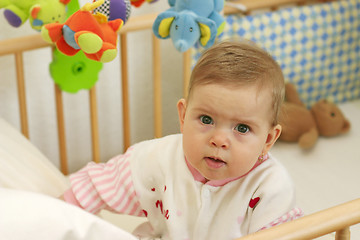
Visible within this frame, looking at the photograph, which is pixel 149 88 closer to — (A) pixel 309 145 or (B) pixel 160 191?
(A) pixel 309 145

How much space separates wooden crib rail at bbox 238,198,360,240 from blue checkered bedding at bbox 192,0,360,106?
93cm

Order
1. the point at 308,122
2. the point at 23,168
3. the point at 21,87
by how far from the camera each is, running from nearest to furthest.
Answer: the point at 23,168
the point at 21,87
the point at 308,122

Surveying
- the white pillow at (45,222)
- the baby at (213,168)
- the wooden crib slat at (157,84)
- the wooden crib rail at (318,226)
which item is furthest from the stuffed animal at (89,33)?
the wooden crib slat at (157,84)

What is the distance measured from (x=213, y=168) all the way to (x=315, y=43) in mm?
1032

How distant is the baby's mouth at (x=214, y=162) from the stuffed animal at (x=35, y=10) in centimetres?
37

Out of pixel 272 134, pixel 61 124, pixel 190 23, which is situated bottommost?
pixel 61 124

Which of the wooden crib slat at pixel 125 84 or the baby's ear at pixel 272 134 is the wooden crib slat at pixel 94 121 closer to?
the wooden crib slat at pixel 125 84

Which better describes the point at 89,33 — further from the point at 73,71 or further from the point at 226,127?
the point at 73,71

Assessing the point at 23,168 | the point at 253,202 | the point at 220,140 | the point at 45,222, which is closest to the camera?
the point at 45,222

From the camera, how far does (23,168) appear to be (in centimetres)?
97

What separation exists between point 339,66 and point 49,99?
90 centimetres

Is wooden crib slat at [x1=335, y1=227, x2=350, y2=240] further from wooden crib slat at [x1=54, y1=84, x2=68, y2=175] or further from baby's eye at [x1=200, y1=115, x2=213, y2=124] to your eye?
wooden crib slat at [x1=54, y1=84, x2=68, y2=175]

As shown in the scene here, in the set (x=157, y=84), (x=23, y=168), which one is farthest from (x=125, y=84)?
(x=23, y=168)

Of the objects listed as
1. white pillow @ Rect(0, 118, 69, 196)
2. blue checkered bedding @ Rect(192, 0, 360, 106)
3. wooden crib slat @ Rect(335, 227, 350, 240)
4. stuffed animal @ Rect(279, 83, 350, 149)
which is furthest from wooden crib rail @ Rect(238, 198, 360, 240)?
blue checkered bedding @ Rect(192, 0, 360, 106)
